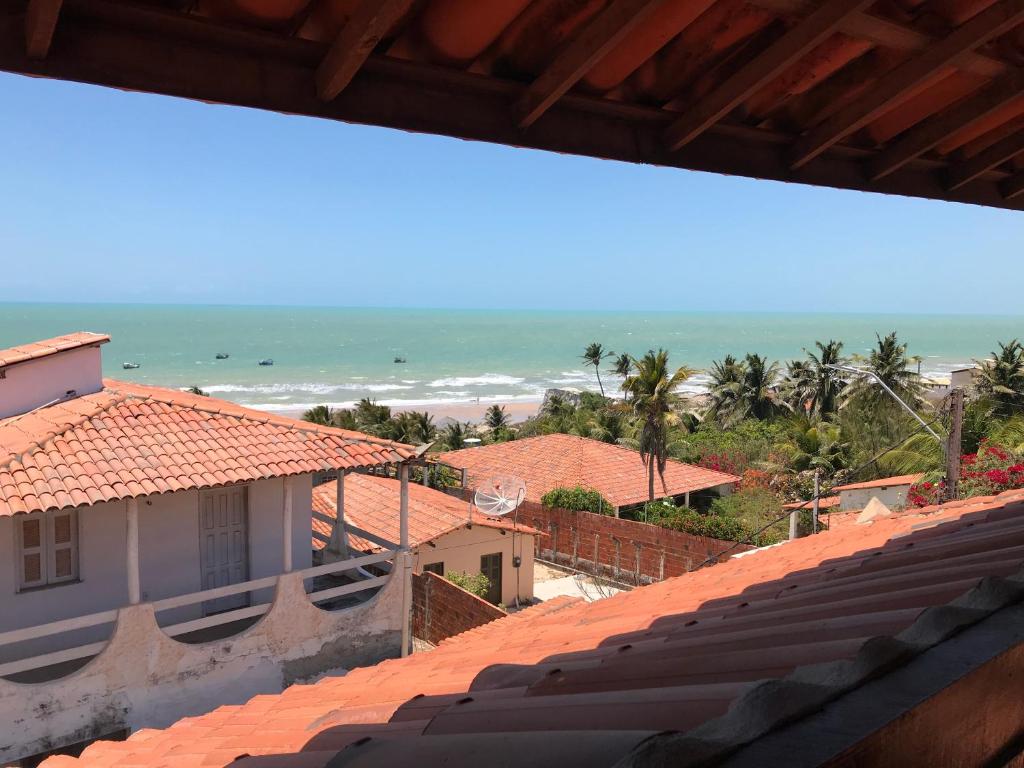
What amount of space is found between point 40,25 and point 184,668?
9200 millimetres

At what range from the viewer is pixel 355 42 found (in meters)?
1.99

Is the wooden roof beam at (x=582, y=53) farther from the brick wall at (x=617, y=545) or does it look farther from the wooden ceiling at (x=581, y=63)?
the brick wall at (x=617, y=545)

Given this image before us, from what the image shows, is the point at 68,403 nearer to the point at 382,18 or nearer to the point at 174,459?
the point at 174,459

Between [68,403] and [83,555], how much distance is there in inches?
94.8

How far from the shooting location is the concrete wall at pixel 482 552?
19172 millimetres

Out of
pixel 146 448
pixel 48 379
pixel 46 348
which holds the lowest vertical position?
pixel 146 448

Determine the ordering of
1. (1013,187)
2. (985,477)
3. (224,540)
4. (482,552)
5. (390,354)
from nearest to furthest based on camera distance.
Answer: (1013,187) → (224,540) → (985,477) → (482,552) → (390,354)

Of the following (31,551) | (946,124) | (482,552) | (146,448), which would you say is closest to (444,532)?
(482,552)

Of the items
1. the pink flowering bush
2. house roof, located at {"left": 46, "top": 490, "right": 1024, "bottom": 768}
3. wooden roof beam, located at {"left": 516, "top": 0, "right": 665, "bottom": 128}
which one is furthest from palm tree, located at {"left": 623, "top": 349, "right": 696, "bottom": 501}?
wooden roof beam, located at {"left": 516, "top": 0, "right": 665, "bottom": 128}

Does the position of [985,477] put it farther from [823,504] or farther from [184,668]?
[184,668]

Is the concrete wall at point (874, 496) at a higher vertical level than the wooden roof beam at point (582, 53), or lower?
lower

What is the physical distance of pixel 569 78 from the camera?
7.36ft

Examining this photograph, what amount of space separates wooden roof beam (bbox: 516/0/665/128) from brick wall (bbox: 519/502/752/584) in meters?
18.6

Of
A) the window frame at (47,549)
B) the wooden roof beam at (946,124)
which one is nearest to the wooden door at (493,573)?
the window frame at (47,549)
